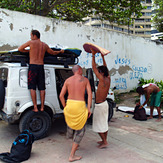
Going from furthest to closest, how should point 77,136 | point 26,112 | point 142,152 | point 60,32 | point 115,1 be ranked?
point 115,1 < point 60,32 < point 26,112 < point 142,152 < point 77,136

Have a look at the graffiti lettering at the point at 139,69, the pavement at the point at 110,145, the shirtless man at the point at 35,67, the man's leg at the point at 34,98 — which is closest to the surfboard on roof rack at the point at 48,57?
the shirtless man at the point at 35,67

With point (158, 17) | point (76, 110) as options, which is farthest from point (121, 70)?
point (158, 17)

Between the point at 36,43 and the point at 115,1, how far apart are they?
9.41 metres

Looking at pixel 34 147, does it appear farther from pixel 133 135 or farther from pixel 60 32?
pixel 60 32

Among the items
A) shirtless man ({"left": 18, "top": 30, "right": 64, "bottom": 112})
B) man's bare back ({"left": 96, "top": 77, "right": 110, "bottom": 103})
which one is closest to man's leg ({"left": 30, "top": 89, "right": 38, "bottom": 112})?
shirtless man ({"left": 18, "top": 30, "right": 64, "bottom": 112})

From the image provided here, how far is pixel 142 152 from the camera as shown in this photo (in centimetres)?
367

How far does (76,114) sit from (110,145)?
1425mm

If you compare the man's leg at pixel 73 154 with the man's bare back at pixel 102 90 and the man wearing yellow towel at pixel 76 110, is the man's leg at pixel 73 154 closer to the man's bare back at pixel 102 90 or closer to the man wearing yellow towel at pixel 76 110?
the man wearing yellow towel at pixel 76 110

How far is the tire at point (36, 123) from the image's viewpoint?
158 inches

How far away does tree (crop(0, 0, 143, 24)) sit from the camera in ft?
36.2

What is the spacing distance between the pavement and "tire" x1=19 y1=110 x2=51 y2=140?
0.62 ft

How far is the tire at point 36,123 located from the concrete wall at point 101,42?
3.71 metres

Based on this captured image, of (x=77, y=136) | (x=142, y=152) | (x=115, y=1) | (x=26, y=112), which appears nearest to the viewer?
(x=77, y=136)

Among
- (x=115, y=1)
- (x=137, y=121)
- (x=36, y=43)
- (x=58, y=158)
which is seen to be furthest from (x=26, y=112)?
(x=115, y=1)
